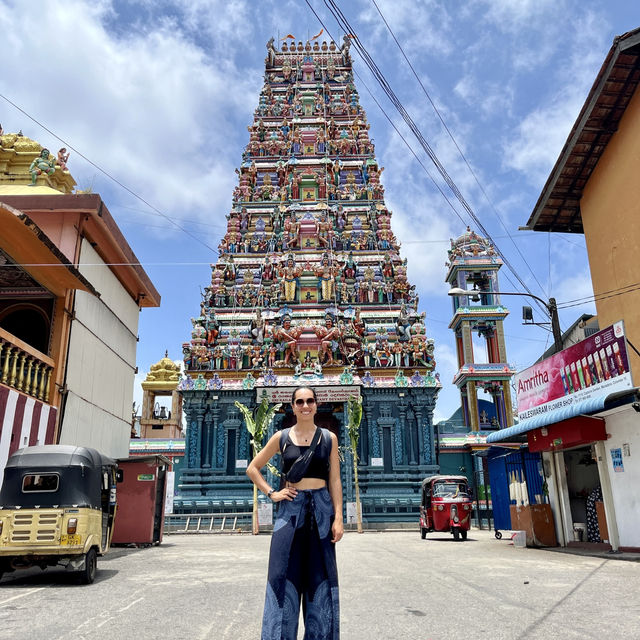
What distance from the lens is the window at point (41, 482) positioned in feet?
31.1

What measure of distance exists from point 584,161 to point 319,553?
15476 millimetres

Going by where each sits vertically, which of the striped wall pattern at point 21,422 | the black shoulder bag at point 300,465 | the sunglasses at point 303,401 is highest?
the striped wall pattern at point 21,422

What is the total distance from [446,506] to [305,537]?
16593 millimetres

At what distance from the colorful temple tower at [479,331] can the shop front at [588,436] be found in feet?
61.0

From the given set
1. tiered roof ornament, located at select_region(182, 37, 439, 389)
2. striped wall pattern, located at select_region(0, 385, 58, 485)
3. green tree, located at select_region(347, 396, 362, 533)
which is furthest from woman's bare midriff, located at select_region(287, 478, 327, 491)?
tiered roof ornament, located at select_region(182, 37, 439, 389)

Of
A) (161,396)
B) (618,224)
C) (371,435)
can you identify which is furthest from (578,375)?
(161,396)

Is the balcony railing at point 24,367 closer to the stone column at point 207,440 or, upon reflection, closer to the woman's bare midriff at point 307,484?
the woman's bare midriff at point 307,484

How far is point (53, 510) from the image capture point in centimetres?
891

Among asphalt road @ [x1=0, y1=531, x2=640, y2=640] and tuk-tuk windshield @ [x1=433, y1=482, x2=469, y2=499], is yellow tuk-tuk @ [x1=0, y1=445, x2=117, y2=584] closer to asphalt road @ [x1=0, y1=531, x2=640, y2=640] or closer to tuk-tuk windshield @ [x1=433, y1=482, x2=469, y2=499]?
asphalt road @ [x1=0, y1=531, x2=640, y2=640]

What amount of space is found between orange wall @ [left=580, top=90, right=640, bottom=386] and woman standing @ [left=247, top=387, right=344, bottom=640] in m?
12.5

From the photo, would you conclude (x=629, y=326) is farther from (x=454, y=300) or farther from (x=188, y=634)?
(x=454, y=300)

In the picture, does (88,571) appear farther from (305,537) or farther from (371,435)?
(371,435)

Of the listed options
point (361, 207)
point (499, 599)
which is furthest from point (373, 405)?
point (499, 599)

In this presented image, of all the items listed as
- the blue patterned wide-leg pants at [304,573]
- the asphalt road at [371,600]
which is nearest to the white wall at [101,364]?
the asphalt road at [371,600]
